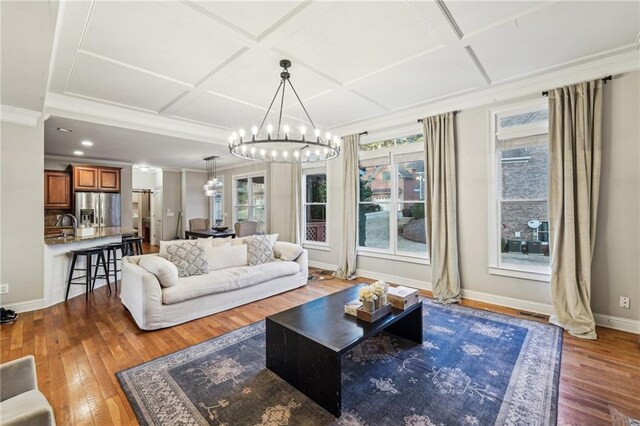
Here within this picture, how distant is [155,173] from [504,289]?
35.6 feet

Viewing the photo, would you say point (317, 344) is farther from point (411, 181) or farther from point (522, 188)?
point (411, 181)

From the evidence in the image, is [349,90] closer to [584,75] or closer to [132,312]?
[584,75]

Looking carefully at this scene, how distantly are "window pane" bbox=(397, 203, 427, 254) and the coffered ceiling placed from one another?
1.78 meters

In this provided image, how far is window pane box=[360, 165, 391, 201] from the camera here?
16.6 ft

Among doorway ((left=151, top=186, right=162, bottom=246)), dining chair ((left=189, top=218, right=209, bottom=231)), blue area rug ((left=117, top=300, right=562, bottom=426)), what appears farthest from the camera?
doorway ((left=151, top=186, right=162, bottom=246))

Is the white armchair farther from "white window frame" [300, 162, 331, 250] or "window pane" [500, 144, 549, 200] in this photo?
"white window frame" [300, 162, 331, 250]

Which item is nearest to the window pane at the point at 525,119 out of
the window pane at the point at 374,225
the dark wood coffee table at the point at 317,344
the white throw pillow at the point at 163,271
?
the window pane at the point at 374,225

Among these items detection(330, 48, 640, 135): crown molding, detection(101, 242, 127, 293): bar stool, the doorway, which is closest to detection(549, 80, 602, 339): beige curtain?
detection(330, 48, 640, 135): crown molding

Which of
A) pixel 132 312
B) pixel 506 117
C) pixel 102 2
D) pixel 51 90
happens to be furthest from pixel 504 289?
pixel 51 90

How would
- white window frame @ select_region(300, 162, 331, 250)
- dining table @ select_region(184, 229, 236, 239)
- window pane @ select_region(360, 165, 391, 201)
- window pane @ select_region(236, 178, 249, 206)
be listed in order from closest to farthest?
window pane @ select_region(360, 165, 391, 201) → white window frame @ select_region(300, 162, 331, 250) → dining table @ select_region(184, 229, 236, 239) → window pane @ select_region(236, 178, 249, 206)

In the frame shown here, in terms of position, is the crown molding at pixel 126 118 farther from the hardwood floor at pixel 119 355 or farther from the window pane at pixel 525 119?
the window pane at pixel 525 119

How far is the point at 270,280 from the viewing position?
4230mm

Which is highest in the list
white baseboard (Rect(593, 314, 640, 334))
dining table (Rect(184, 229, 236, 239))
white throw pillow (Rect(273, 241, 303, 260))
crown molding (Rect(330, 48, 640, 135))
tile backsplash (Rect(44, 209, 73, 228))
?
crown molding (Rect(330, 48, 640, 135))

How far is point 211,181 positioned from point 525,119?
6.87 meters
